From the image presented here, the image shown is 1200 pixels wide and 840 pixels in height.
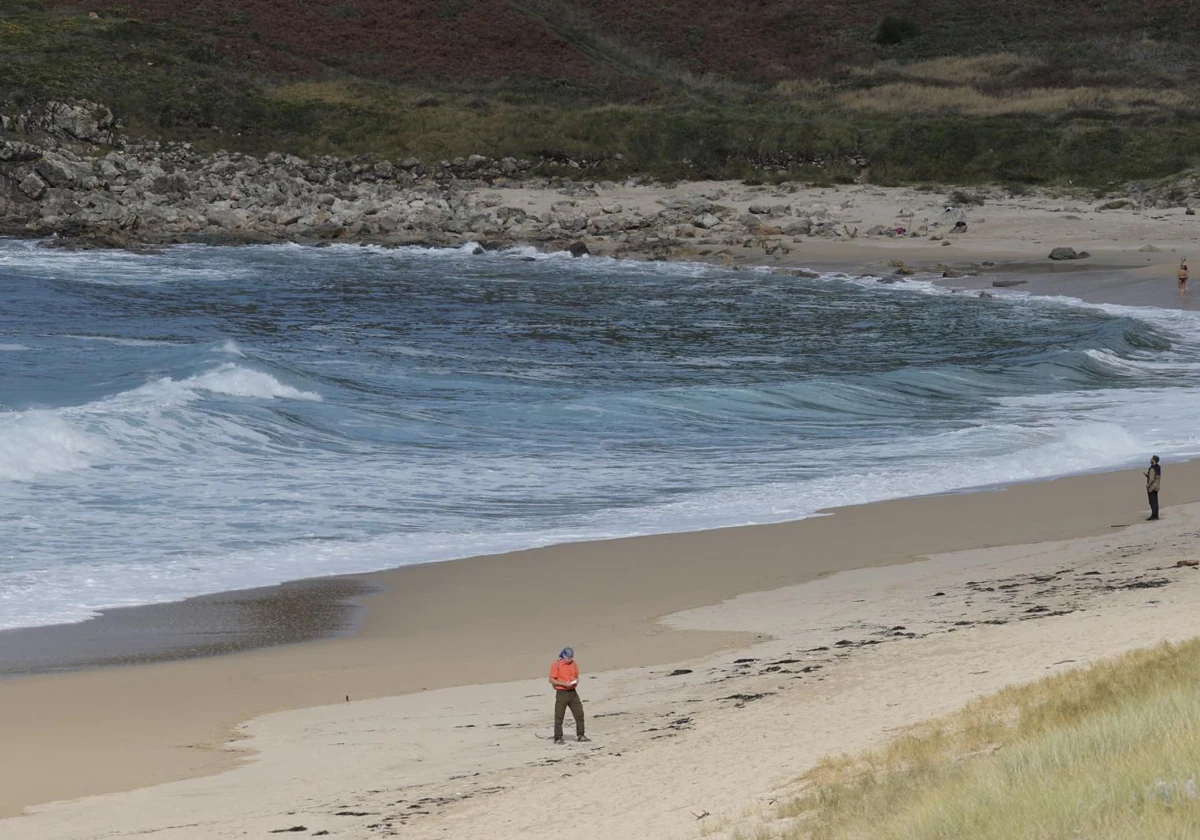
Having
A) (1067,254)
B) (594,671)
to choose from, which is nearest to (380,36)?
(1067,254)

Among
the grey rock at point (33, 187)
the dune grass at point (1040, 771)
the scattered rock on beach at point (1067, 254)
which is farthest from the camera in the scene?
the grey rock at point (33, 187)

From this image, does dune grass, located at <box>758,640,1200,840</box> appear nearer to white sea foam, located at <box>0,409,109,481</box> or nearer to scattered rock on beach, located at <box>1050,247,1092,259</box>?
white sea foam, located at <box>0,409,109,481</box>

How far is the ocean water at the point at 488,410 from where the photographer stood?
1694 cm

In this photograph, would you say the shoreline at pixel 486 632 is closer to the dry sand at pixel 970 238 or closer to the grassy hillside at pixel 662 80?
the dry sand at pixel 970 238

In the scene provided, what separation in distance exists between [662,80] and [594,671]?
64.6 metres

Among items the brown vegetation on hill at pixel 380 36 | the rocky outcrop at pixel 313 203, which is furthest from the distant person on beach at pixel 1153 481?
the brown vegetation on hill at pixel 380 36

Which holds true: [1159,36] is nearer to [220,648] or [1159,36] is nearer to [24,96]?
[24,96]

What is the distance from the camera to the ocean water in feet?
55.6

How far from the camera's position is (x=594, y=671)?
39.3ft

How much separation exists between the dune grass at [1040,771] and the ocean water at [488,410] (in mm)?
7925

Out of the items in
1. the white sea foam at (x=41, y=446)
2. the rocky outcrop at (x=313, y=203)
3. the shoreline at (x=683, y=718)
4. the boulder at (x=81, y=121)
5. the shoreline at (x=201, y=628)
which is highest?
the boulder at (x=81, y=121)

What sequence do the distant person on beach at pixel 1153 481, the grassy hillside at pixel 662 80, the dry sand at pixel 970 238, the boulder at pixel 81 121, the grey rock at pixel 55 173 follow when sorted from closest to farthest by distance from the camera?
the distant person on beach at pixel 1153 481
the dry sand at pixel 970 238
the grey rock at pixel 55 173
the grassy hillside at pixel 662 80
the boulder at pixel 81 121

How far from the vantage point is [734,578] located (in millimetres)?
15219

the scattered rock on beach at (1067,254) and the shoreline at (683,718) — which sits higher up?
the scattered rock on beach at (1067,254)
